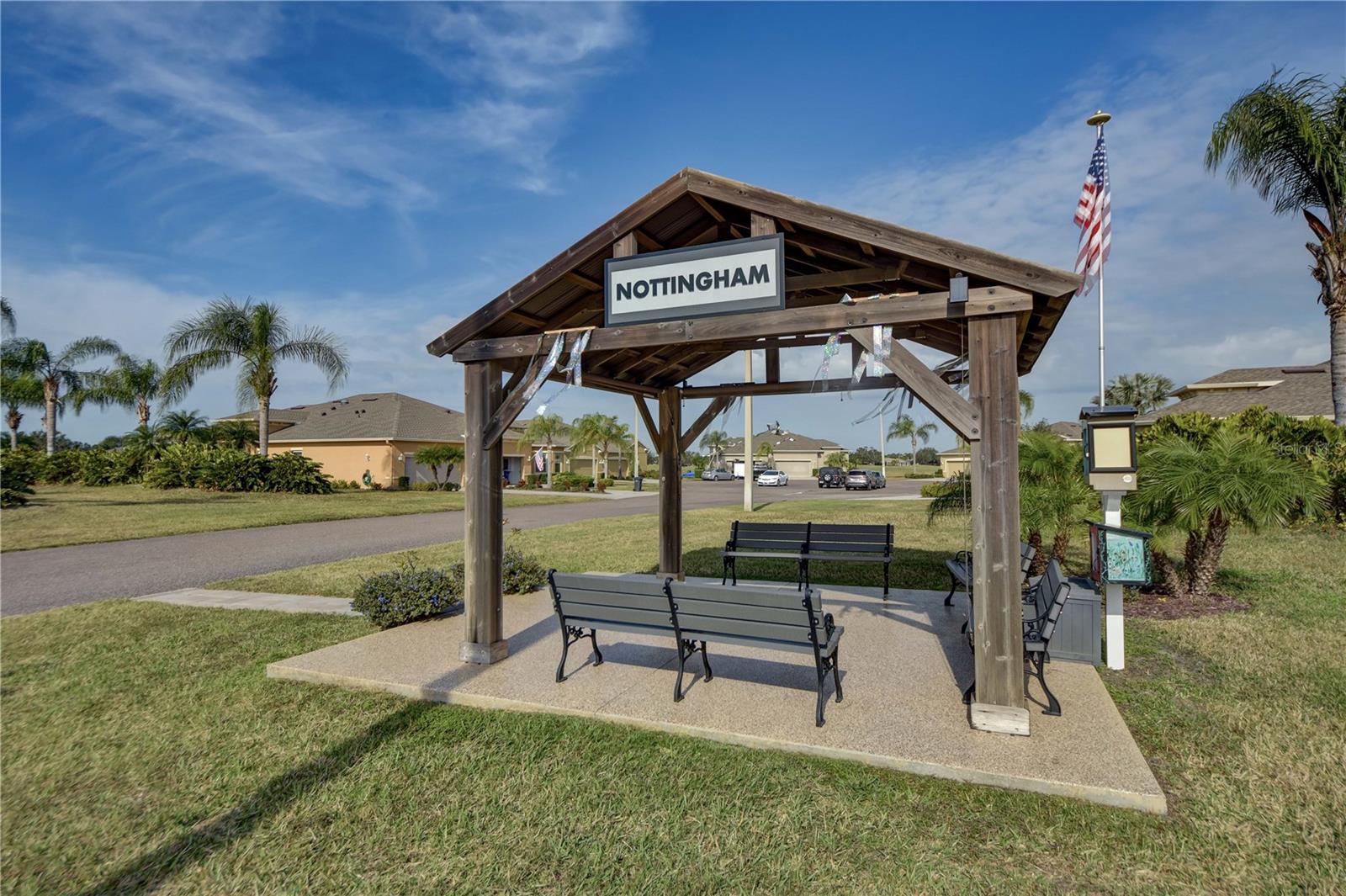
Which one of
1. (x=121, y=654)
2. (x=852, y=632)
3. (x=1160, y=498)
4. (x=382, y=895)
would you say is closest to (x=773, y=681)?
(x=852, y=632)

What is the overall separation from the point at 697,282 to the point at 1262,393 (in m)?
35.5

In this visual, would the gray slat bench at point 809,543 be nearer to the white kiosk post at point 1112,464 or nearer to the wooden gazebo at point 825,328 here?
the wooden gazebo at point 825,328

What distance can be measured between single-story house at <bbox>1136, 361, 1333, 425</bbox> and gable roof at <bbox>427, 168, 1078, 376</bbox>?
19.3m

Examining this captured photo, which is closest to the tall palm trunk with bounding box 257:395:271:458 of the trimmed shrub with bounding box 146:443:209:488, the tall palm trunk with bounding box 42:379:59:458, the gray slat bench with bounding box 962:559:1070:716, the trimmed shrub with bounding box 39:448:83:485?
the trimmed shrub with bounding box 146:443:209:488

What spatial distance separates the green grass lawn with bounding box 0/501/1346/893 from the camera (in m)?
3.20

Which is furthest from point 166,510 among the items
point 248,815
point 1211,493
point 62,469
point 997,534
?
point 1211,493

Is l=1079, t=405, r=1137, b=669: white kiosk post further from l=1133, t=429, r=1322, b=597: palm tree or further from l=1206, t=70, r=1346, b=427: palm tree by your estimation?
l=1206, t=70, r=1346, b=427: palm tree

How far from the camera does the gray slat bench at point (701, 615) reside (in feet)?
15.8

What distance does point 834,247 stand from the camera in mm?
5547

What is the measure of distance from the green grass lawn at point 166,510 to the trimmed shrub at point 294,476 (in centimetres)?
75

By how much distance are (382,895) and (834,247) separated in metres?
5.21

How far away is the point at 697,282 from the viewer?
5410 millimetres

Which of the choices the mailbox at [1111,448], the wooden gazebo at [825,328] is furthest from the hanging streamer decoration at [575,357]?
the mailbox at [1111,448]

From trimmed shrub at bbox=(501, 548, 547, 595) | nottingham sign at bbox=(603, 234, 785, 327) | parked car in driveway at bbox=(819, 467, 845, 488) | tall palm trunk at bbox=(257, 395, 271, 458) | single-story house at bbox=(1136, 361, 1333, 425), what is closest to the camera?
nottingham sign at bbox=(603, 234, 785, 327)
